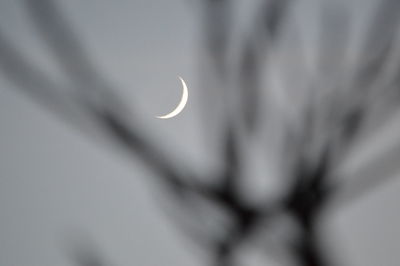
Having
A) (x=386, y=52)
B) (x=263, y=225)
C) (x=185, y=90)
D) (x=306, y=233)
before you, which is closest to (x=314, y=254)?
(x=306, y=233)

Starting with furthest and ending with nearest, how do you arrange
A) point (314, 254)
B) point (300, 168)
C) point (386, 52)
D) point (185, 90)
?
point (185, 90), point (386, 52), point (300, 168), point (314, 254)

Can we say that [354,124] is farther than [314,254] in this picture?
Yes

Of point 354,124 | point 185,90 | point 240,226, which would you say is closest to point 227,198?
point 240,226

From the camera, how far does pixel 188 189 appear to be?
1412mm

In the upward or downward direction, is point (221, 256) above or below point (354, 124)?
below

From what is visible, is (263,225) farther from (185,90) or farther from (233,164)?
(185,90)

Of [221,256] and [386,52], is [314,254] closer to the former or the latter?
[221,256]

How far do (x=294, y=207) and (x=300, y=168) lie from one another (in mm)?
115

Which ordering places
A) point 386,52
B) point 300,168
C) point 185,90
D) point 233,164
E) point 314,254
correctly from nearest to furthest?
point 314,254 < point 300,168 < point 233,164 < point 386,52 < point 185,90

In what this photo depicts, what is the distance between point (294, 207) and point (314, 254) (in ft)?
0.36

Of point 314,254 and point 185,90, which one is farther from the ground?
point 185,90

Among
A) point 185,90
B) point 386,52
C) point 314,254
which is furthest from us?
point 185,90

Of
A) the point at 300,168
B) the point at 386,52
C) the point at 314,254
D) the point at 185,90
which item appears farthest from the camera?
the point at 185,90

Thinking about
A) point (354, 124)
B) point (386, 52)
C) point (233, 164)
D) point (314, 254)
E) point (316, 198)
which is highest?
point (386, 52)
